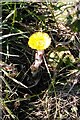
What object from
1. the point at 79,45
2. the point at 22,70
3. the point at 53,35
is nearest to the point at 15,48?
the point at 22,70

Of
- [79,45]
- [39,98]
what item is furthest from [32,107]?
[79,45]

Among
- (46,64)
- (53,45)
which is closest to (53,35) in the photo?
(53,45)

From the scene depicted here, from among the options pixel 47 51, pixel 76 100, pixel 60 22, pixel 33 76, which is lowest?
pixel 76 100

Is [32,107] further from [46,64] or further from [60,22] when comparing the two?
[60,22]

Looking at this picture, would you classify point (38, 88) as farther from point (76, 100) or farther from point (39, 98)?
point (76, 100)

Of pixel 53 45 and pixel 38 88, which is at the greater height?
pixel 53 45

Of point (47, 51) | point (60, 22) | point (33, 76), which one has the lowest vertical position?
point (33, 76)

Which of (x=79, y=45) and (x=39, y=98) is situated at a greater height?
(x=79, y=45)

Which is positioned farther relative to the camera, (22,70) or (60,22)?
(60,22)
